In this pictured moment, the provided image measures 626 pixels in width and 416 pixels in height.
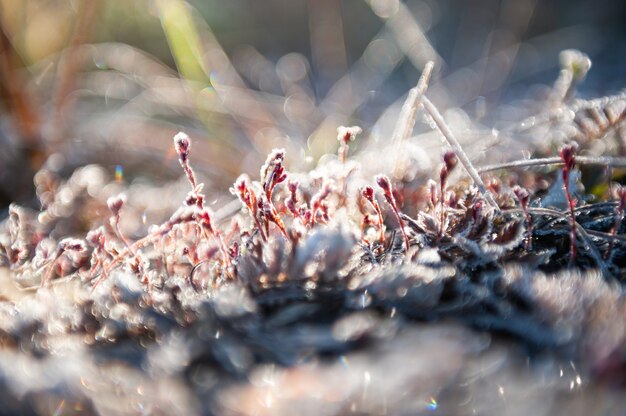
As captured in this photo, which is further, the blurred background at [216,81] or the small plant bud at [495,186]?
the blurred background at [216,81]

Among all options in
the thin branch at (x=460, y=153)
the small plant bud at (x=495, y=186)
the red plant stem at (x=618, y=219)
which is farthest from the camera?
the small plant bud at (x=495, y=186)

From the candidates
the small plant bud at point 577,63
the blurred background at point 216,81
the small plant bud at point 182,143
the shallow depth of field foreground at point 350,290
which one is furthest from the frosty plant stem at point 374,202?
the small plant bud at point 577,63

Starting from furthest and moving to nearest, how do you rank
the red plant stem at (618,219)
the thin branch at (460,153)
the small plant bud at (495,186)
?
the small plant bud at (495,186) → the thin branch at (460,153) → the red plant stem at (618,219)

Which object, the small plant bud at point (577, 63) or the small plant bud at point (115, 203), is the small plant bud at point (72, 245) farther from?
the small plant bud at point (577, 63)

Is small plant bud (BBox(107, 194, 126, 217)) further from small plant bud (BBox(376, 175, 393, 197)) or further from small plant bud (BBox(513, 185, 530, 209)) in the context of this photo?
small plant bud (BBox(513, 185, 530, 209))

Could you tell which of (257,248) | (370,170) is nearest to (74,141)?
(370,170)

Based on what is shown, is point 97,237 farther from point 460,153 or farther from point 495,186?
point 495,186

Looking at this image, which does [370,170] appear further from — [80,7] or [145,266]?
[80,7]

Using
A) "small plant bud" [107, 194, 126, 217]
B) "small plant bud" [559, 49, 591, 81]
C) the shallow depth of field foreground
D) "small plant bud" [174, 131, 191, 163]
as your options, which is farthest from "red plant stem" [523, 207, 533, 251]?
"small plant bud" [559, 49, 591, 81]
